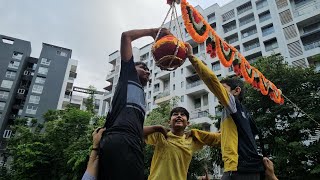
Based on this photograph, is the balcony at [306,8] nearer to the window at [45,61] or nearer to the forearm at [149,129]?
the forearm at [149,129]

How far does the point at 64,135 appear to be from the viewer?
19.6m

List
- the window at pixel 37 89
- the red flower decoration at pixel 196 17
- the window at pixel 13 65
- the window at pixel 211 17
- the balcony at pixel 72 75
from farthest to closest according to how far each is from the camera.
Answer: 1. the balcony at pixel 72 75
2. the window at pixel 13 65
3. the window at pixel 37 89
4. the window at pixel 211 17
5. the red flower decoration at pixel 196 17

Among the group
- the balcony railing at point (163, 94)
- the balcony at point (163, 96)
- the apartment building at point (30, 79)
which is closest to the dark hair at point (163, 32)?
the balcony at point (163, 96)

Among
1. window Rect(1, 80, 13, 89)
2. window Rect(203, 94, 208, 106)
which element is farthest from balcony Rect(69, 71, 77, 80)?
window Rect(203, 94, 208, 106)

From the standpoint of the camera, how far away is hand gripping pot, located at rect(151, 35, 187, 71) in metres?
3.27

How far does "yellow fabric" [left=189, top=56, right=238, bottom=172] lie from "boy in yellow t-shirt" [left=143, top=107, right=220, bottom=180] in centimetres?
56

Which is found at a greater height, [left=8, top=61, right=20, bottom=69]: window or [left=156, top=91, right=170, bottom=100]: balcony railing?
[left=8, top=61, right=20, bottom=69]: window

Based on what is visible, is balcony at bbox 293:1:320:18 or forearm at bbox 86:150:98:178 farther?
balcony at bbox 293:1:320:18

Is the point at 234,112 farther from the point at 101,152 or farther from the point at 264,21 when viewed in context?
the point at 264,21

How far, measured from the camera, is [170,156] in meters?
3.21

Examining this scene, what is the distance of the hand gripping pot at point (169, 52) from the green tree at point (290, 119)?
8.86 m

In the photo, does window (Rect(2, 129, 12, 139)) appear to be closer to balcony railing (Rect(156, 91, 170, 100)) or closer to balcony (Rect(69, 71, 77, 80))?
balcony (Rect(69, 71, 77, 80))

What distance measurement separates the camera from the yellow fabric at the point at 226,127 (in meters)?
2.79

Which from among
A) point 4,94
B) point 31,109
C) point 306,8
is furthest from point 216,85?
point 4,94
